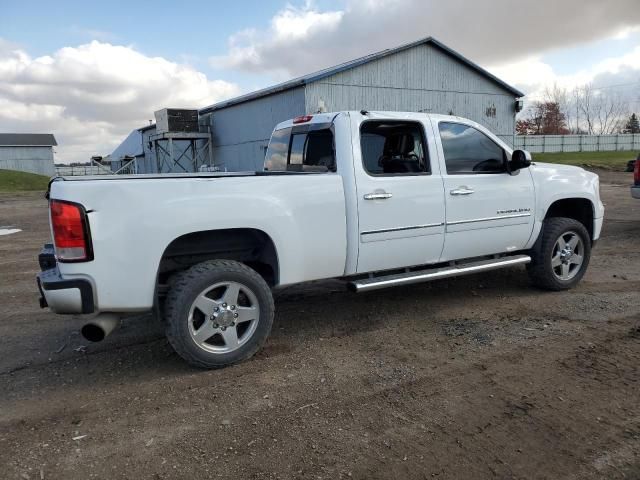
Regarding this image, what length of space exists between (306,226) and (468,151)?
2066mm

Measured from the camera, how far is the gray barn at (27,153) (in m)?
54.2

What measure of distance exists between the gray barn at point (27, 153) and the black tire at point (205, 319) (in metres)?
59.3

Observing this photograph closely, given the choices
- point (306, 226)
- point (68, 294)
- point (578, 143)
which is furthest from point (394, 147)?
point (578, 143)

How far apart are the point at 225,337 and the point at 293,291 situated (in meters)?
2.31

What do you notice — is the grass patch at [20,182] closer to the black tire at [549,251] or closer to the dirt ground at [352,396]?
the dirt ground at [352,396]

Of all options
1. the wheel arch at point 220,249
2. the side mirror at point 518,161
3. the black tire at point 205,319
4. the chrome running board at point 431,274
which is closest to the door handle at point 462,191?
the side mirror at point 518,161

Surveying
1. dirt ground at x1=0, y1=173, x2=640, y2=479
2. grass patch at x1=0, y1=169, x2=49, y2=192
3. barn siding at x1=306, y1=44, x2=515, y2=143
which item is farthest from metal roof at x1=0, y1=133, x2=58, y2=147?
dirt ground at x1=0, y1=173, x2=640, y2=479

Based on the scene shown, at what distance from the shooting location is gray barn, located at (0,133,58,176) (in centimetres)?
5419

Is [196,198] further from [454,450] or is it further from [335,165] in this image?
[454,450]

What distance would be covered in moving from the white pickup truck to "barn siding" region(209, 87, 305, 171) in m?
16.0

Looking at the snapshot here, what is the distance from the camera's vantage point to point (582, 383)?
3643 millimetres

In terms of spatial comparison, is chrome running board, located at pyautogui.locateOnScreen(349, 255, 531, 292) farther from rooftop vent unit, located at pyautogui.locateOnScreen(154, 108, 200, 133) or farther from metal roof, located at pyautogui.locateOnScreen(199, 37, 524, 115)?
rooftop vent unit, located at pyautogui.locateOnScreen(154, 108, 200, 133)

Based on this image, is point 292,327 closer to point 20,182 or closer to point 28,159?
point 20,182

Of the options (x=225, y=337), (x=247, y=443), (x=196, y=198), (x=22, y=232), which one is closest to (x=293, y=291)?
(x=225, y=337)
